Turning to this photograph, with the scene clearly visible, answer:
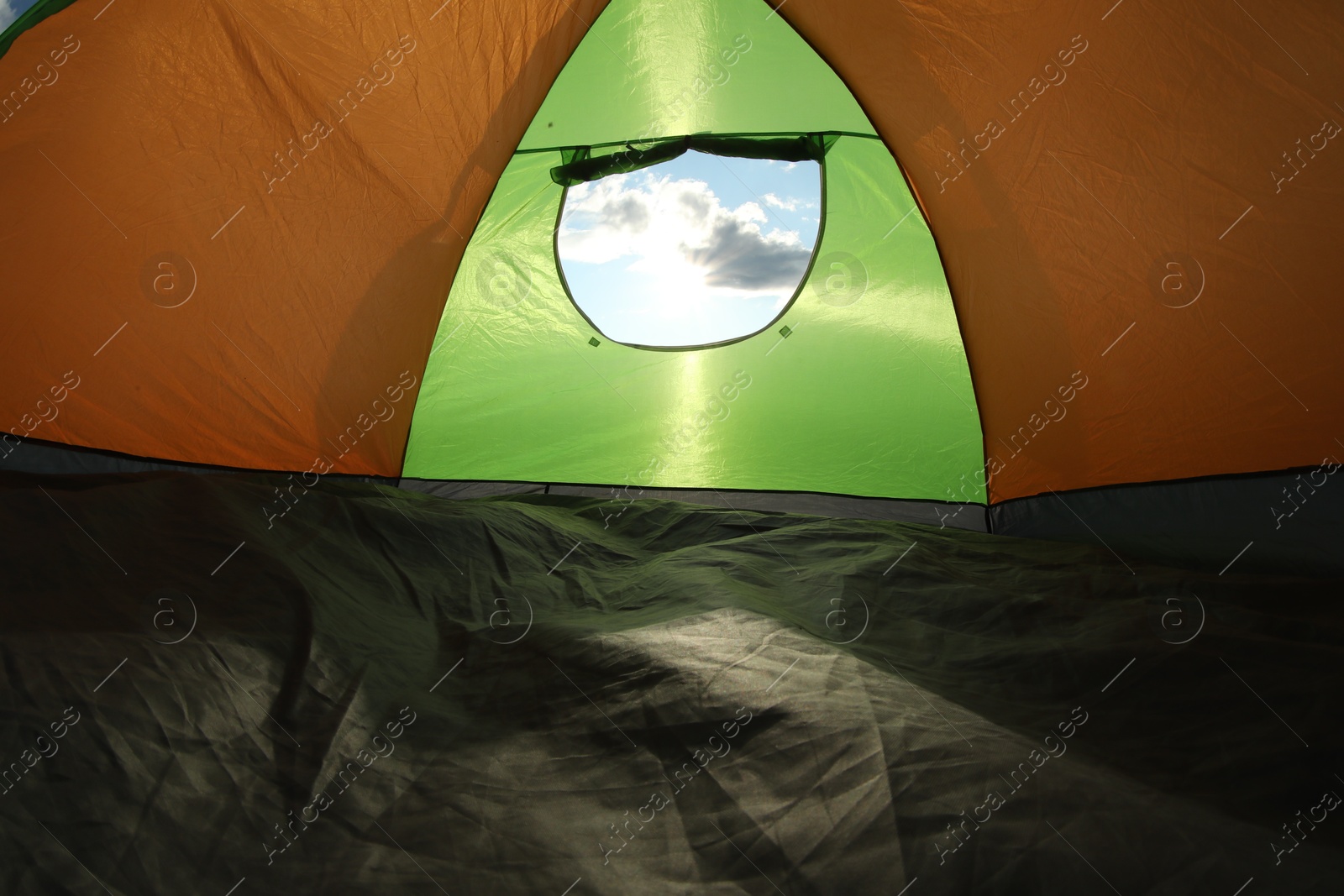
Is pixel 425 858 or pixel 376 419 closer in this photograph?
pixel 425 858

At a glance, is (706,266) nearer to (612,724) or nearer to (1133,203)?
(1133,203)

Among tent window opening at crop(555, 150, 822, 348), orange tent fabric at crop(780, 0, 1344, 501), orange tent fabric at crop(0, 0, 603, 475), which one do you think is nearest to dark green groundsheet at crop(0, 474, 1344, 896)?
orange tent fabric at crop(780, 0, 1344, 501)

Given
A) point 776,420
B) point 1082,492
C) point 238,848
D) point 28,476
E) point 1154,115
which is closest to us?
point 238,848

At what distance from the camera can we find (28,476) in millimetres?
1492

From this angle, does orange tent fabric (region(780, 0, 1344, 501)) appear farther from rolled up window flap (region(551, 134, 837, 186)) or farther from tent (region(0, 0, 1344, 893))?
rolled up window flap (region(551, 134, 837, 186))

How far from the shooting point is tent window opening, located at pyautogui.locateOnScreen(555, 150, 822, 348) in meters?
2.64

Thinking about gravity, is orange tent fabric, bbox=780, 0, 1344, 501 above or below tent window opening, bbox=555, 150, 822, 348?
below

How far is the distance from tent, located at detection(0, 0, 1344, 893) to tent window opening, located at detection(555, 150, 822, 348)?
6cm

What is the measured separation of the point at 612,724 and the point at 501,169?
6.43ft

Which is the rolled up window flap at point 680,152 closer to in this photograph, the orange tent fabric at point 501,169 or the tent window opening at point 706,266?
the tent window opening at point 706,266

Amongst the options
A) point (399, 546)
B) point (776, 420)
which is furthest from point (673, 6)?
point (399, 546)

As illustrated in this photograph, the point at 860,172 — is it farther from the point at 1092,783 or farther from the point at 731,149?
the point at 1092,783

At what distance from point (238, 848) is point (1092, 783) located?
77cm

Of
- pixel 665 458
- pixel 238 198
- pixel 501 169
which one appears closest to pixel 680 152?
pixel 501 169
